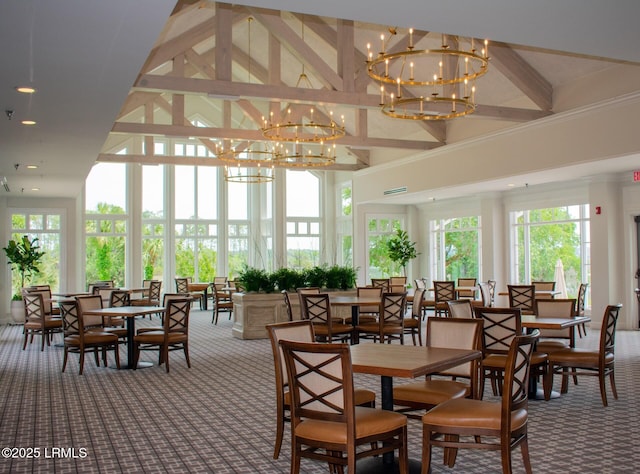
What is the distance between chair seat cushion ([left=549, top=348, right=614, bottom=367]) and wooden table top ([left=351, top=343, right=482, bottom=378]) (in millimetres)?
2025

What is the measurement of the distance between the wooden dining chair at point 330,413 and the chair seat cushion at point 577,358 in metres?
2.98

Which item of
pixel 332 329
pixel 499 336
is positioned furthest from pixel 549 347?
pixel 332 329

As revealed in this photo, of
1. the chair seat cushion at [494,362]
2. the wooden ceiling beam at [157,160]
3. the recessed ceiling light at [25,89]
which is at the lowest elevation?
the chair seat cushion at [494,362]

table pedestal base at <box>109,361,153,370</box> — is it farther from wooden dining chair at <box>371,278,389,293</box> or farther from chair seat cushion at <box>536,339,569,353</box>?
wooden dining chair at <box>371,278,389,293</box>

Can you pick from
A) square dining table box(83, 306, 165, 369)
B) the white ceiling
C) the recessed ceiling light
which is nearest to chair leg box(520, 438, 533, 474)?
the white ceiling

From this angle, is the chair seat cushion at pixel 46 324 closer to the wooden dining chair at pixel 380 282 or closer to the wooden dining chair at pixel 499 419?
the wooden dining chair at pixel 380 282

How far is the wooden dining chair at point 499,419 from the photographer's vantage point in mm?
3871

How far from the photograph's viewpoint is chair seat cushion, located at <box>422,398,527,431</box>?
3.93m

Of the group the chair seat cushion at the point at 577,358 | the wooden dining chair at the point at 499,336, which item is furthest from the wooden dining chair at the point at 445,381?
the chair seat cushion at the point at 577,358

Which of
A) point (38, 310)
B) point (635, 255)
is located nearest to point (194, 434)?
point (38, 310)

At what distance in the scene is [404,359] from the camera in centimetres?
447

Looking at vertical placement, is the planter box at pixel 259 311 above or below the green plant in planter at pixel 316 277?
below

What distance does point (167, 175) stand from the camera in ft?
66.4

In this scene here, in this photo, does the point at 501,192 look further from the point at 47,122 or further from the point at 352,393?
the point at 352,393
